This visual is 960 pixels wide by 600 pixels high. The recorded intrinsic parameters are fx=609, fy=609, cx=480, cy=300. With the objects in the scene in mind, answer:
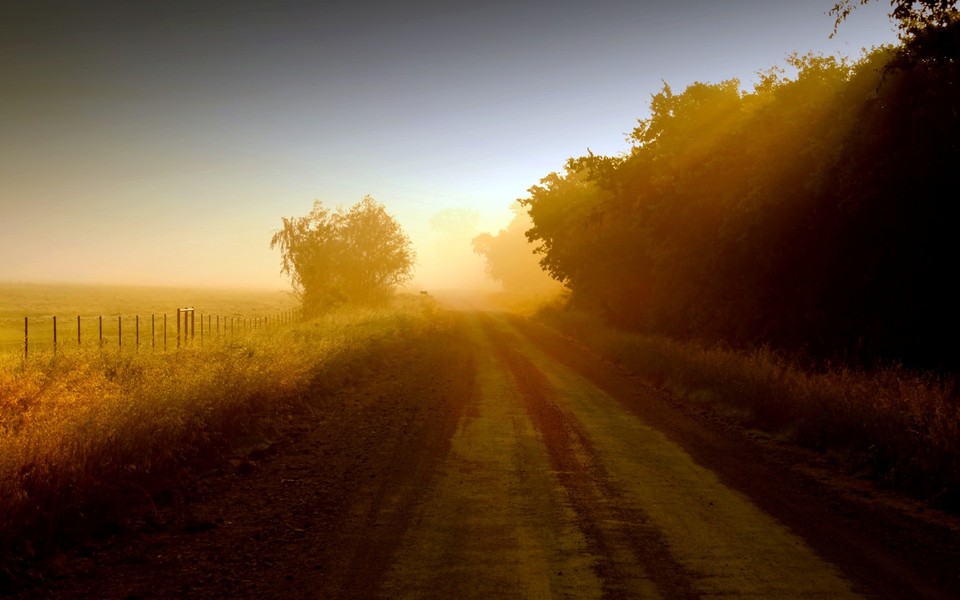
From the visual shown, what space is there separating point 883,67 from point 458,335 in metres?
20.1

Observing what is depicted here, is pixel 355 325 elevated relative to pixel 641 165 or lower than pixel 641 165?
lower

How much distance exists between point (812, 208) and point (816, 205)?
0.14m

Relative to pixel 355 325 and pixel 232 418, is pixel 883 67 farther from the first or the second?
pixel 355 325

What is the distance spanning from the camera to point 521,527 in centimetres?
578

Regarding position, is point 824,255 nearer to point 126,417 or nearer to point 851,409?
point 851,409

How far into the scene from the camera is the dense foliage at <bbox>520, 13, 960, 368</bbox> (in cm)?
1163

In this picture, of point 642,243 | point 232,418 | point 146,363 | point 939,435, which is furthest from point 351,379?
point 642,243

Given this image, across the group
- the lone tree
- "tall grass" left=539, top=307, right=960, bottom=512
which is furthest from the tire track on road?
the lone tree

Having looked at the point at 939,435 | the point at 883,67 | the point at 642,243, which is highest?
the point at 883,67

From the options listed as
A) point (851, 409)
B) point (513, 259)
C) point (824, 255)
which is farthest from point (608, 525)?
point (513, 259)

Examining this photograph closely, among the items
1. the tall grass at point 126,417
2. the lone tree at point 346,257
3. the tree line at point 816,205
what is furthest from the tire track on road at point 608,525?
the lone tree at point 346,257

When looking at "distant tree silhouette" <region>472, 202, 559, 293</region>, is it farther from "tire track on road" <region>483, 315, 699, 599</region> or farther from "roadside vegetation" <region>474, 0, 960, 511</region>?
"tire track on road" <region>483, 315, 699, 599</region>

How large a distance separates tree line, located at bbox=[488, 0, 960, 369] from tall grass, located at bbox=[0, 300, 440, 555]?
11.4 meters

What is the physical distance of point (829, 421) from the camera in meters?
9.37
